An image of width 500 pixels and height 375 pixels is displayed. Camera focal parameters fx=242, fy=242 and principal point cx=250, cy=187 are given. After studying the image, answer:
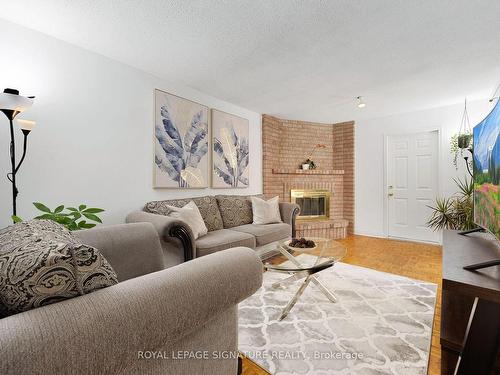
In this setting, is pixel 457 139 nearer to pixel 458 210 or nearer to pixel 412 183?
pixel 412 183

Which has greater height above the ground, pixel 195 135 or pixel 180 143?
pixel 195 135

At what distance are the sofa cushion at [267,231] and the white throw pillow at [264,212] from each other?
110 mm

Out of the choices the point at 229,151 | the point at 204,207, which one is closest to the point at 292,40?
the point at 229,151

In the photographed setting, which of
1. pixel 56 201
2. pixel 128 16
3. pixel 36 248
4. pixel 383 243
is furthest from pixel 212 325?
pixel 383 243

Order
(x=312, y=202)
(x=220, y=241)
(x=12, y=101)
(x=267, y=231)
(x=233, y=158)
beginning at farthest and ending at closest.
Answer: (x=312, y=202) < (x=233, y=158) < (x=267, y=231) < (x=220, y=241) < (x=12, y=101)

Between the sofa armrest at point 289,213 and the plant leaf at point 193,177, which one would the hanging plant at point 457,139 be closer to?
the sofa armrest at point 289,213

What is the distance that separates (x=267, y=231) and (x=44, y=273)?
8.77 ft

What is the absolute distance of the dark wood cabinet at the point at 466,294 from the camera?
3.31 feet

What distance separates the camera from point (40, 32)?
2070mm

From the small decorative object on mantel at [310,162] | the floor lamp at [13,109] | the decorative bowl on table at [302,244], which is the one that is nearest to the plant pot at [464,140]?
the small decorative object on mantel at [310,162]

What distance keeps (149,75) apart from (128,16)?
3.35ft

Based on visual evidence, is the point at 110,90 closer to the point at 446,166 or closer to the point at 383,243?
the point at 383,243

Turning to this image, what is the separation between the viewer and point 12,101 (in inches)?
64.6

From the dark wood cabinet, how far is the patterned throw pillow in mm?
1356
